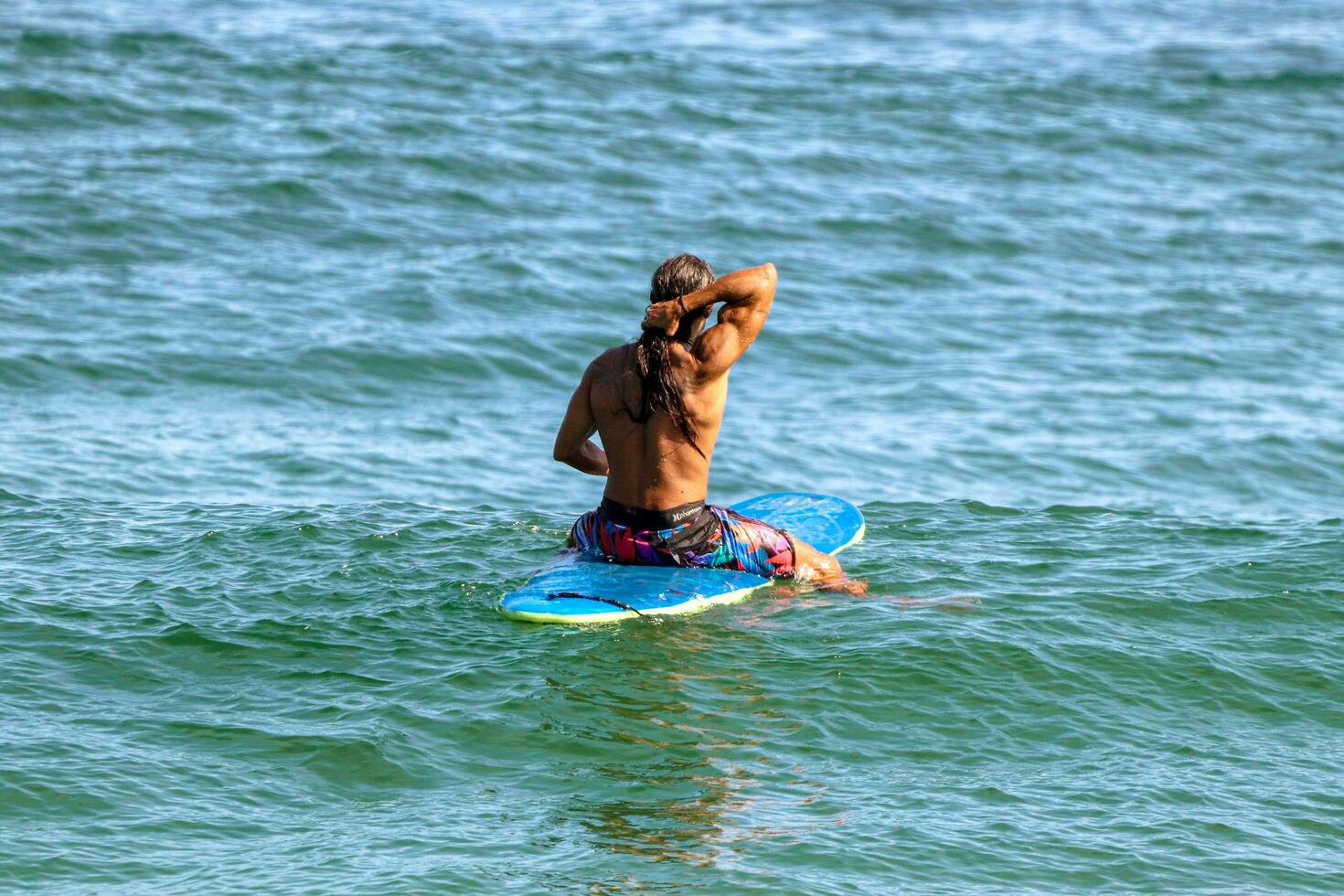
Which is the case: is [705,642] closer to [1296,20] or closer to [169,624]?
[169,624]

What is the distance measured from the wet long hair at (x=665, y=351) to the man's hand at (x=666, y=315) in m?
0.06

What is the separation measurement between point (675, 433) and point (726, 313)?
604 millimetres

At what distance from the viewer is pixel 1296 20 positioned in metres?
28.5

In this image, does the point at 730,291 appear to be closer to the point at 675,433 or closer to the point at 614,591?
the point at 675,433

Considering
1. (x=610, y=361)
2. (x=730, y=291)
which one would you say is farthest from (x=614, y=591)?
(x=730, y=291)

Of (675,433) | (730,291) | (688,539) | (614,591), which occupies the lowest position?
(614,591)

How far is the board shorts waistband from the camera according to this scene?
7648mm

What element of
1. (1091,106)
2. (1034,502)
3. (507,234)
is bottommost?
(1034,502)

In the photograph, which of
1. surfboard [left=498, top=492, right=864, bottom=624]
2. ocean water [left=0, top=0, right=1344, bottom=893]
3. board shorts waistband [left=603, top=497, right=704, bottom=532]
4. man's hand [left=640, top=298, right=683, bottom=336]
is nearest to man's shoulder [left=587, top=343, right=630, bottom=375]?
man's hand [left=640, top=298, right=683, bottom=336]

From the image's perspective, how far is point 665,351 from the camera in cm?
723

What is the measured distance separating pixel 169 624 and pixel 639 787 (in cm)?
254

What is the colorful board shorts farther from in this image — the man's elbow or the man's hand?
the man's hand

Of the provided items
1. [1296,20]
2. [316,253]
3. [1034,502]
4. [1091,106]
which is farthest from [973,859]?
[1296,20]

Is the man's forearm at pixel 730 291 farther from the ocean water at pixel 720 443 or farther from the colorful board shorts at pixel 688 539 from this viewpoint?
the ocean water at pixel 720 443
